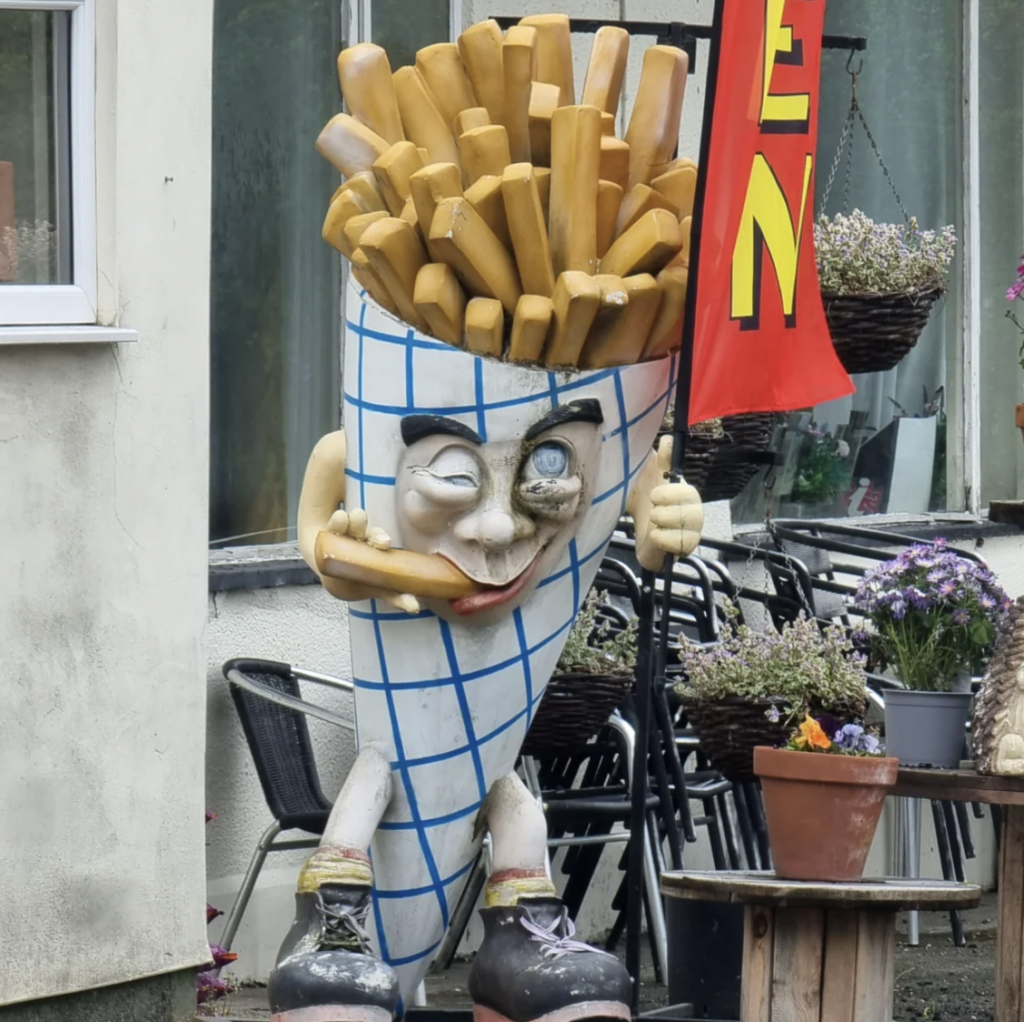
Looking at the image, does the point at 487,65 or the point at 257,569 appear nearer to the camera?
the point at 487,65

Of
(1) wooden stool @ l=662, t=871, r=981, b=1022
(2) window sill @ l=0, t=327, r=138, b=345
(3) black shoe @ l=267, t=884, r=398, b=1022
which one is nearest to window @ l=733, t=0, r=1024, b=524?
(1) wooden stool @ l=662, t=871, r=981, b=1022

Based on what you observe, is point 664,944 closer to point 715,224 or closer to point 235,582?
point 235,582

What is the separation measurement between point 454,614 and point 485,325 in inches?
20.6

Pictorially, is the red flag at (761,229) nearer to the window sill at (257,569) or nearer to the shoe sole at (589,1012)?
the shoe sole at (589,1012)

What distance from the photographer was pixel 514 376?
3.85 meters

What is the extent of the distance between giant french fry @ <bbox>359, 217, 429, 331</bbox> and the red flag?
1.63 feet

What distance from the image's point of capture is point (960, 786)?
16.3 feet

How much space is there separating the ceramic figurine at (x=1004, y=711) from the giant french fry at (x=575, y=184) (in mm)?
1710

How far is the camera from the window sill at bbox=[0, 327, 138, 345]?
15.3ft

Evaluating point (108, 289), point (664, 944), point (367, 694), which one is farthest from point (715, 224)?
point (664, 944)

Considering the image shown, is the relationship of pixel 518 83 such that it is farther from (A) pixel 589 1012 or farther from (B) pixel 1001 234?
(B) pixel 1001 234

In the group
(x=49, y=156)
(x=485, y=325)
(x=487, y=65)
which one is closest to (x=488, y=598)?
(x=485, y=325)

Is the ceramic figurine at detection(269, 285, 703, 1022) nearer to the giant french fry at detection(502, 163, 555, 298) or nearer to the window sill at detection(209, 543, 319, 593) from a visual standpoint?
the giant french fry at detection(502, 163, 555, 298)

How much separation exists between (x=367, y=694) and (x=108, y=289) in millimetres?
1360
